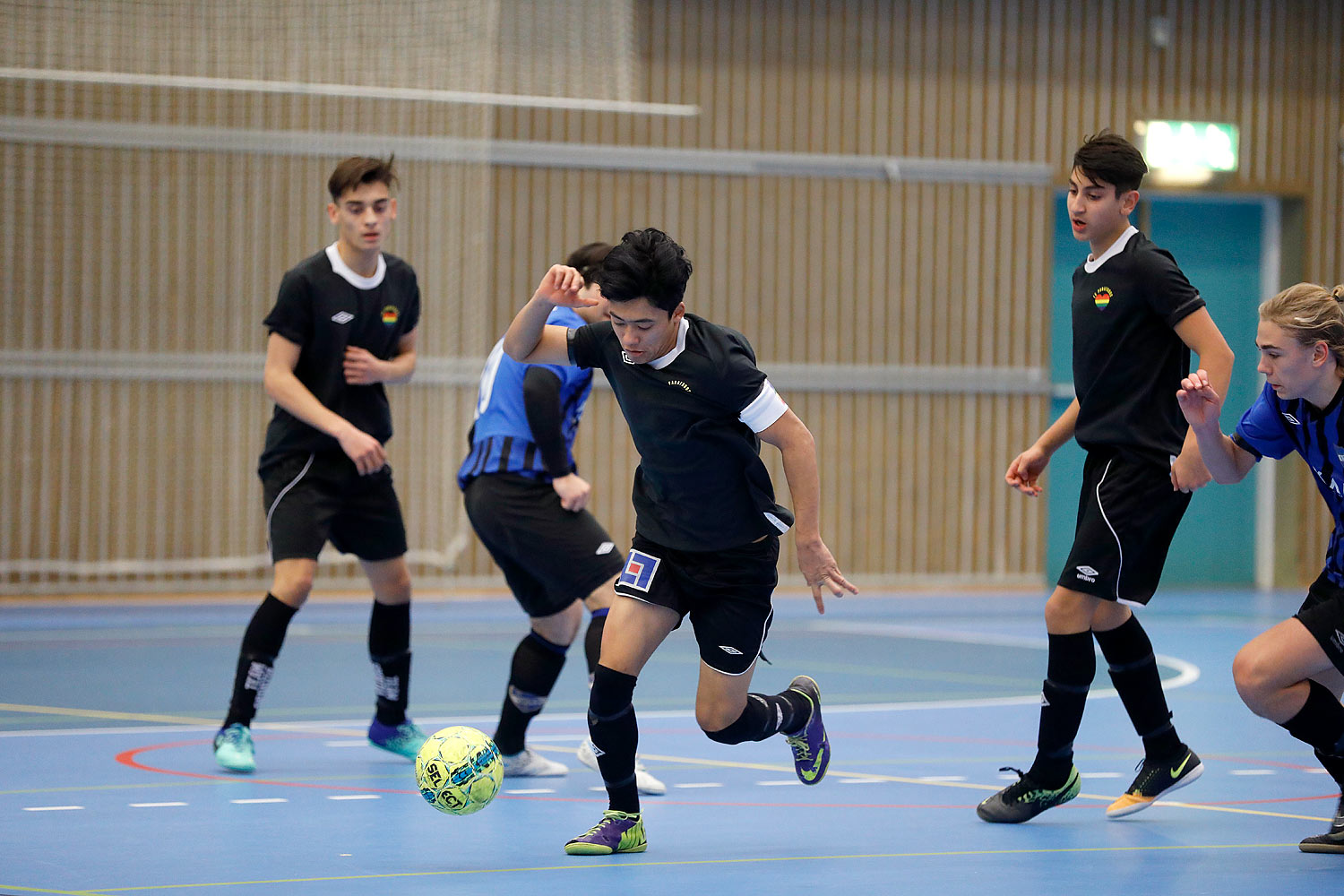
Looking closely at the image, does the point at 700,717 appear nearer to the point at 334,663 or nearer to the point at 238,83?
the point at 334,663

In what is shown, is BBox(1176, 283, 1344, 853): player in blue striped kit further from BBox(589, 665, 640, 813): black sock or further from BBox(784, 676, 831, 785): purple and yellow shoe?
BBox(589, 665, 640, 813): black sock

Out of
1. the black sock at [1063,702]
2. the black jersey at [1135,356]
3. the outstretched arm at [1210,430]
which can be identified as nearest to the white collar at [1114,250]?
the black jersey at [1135,356]

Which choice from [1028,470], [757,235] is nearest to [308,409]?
[1028,470]

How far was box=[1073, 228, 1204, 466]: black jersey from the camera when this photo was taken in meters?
4.41

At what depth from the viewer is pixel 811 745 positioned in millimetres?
4688

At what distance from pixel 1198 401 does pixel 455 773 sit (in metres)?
2.12

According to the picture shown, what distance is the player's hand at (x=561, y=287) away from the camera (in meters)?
3.97

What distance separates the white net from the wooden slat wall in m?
0.02

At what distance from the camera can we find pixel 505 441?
5246 millimetres

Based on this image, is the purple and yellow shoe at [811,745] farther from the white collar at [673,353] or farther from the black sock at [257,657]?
the black sock at [257,657]

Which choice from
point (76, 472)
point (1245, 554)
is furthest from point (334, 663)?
point (1245, 554)

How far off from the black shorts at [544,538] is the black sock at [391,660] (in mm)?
530

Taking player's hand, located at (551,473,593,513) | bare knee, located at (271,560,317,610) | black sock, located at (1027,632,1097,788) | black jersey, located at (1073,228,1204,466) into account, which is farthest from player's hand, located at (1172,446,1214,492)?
bare knee, located at (271,560,317,610)

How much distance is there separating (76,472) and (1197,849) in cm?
925
